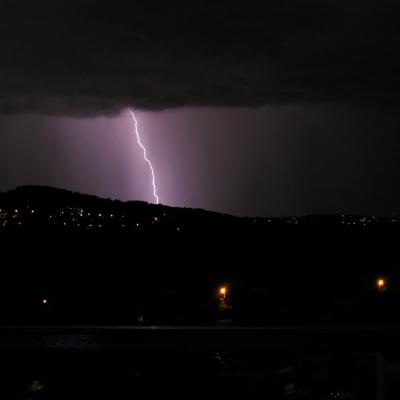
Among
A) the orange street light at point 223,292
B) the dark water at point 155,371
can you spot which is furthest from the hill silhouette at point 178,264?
the dark water at point 155,371

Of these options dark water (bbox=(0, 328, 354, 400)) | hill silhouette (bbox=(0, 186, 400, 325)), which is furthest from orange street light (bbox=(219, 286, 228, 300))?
dark water (bbox=(0, 328, 354, 400))

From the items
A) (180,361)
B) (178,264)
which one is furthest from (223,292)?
(178,264)

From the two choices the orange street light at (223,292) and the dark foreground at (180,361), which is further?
the orange street light at (223,292)

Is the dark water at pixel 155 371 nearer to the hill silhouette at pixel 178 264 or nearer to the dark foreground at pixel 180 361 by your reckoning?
the dark foreground at pixel 180 361

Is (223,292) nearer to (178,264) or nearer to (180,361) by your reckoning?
(180,361)

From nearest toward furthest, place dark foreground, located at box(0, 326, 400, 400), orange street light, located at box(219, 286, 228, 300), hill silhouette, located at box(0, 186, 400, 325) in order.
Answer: dark foreground, located at box(0, 326, 400, 400) < hill silhouette, located at box(0, 186, 400, 325) < orange street light, located at box(219, 286, 228, 300)

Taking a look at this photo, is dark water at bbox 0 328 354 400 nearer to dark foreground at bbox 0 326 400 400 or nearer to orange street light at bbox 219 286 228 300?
dark foreground at bbox 0 326 400 400

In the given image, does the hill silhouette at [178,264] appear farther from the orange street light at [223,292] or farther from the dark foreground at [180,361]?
the dark foreground at [180,361]

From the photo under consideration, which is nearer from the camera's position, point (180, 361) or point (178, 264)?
point (180, 361)

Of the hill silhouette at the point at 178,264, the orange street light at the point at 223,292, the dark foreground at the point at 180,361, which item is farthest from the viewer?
the orange street light at the point at 223,292

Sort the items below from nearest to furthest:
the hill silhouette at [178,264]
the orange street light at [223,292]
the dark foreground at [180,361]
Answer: the dark foreground at [180,361] < the hill silhouette at [178,264] < the orange street light at [223,292]

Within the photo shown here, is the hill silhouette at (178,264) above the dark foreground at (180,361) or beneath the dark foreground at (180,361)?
above

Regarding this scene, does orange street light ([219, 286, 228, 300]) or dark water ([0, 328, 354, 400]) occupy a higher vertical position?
orange street light ([219, 286, 228, 300])
